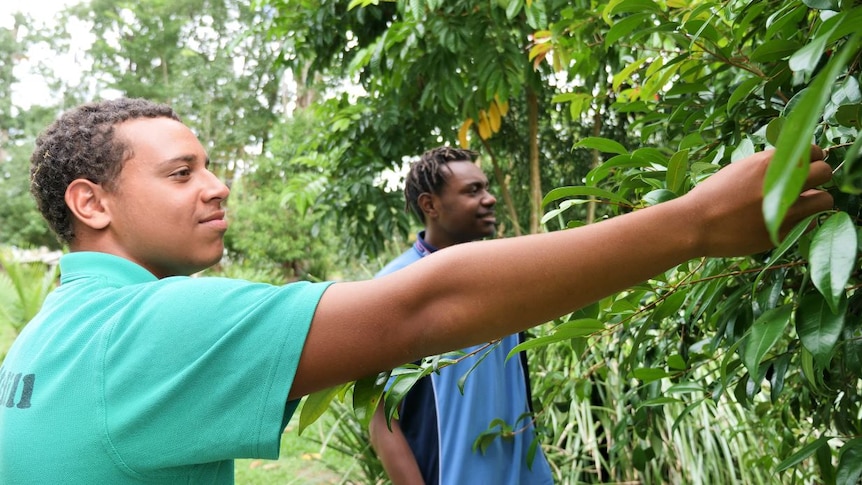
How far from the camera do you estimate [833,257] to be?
0.56 metres

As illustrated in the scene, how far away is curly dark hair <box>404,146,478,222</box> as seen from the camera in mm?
2501

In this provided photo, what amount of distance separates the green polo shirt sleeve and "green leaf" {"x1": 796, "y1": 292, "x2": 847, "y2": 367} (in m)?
0.50

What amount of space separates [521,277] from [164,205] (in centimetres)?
61

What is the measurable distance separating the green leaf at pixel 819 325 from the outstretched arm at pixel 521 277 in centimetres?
7

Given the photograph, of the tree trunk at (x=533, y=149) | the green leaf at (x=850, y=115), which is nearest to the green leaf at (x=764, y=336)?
the green leaf at (x=850, y=115)

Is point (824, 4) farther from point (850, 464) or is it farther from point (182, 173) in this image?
point (182, 173)

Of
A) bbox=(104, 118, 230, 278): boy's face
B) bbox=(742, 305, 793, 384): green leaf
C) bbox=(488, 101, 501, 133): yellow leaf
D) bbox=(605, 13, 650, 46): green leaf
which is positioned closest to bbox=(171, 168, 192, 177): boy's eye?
bbox=(104, 118, 230, 278): boy's face

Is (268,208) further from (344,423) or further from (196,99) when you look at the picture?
(344,423)

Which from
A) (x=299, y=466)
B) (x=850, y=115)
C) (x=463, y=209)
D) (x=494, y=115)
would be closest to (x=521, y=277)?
(x=850, y=115)

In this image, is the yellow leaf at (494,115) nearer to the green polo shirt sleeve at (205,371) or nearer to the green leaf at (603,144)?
the green leaf at (603,144)

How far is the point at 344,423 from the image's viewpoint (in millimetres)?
3475

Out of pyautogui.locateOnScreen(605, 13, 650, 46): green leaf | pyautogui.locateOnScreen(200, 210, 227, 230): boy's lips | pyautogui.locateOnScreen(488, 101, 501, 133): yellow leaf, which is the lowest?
pyautogui.locateOnScreen(488, 101, 501, 133): yellow leaf

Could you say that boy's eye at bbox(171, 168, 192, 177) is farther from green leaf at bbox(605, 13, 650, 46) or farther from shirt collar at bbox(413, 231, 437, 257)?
shirt collar at bbox(413, 231, 437, 257)

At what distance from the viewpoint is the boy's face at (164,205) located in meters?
1.09
